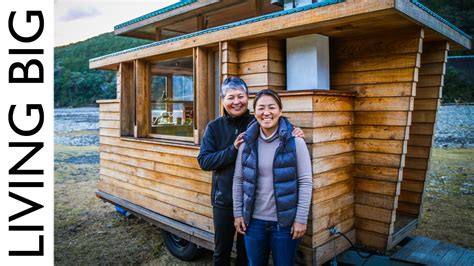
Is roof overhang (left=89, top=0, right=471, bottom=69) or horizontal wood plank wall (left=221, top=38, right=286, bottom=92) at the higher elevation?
roof overhang (left=89, top=0, right=471, bottom=69)

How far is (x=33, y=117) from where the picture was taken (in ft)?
9.59

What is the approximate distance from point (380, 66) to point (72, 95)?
53785 mm

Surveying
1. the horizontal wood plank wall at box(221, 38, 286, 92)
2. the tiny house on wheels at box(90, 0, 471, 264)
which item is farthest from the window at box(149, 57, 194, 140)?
the horizontal wood plank wall at box(221, 38, 286, 92)

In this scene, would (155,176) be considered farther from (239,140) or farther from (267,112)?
(267,112)

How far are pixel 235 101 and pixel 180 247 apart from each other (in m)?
2.66

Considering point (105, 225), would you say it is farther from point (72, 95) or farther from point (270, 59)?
point (72, 95)

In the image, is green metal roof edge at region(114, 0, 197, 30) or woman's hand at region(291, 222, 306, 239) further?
green metal roof edge at region(114, 0, 197, 30)

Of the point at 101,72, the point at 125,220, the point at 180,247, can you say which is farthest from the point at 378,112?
the point at 101,72

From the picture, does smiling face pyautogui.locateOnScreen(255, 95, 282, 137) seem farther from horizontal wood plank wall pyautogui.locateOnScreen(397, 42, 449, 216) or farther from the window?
horizontal wood plank wall pyautogui.locateOnScreen(397, 42, 449, 216)

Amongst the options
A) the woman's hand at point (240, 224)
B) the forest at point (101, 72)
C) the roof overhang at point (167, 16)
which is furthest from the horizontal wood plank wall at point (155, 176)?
the forest at point (101, 72)

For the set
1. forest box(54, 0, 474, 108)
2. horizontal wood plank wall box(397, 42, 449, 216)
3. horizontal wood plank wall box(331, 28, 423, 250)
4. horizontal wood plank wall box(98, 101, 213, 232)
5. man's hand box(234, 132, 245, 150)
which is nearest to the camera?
man's hand box(234, 132, 245, 150)

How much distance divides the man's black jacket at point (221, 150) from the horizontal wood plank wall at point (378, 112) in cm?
133

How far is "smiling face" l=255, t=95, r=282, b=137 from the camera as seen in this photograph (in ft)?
7.75

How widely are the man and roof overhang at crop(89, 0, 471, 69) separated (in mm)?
797
